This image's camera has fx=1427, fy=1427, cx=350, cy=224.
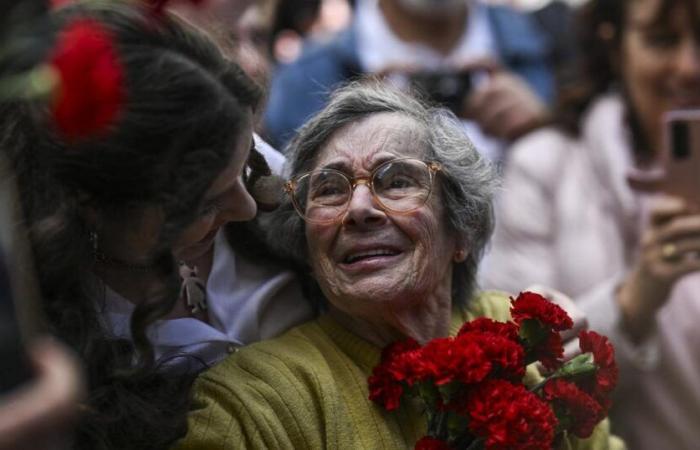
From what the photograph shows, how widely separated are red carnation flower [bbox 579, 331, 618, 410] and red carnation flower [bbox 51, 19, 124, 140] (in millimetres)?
1221

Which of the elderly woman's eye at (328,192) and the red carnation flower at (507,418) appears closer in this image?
the red carnation flower at (507,418)

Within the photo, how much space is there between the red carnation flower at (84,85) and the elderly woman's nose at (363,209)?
0.89 meters

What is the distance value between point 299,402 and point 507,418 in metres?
0.47

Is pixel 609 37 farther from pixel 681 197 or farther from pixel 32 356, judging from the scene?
pixel 32 356

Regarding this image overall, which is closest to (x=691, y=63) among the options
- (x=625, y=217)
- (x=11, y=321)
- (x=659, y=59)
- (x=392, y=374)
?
(x=659, y=59)

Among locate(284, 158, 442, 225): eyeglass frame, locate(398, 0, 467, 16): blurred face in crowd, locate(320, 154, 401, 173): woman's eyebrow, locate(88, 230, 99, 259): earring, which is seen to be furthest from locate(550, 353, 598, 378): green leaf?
locate(398, 0, 467, 16): blurred face in crowd

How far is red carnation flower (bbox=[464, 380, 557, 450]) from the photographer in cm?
267

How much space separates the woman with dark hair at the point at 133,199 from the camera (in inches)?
100

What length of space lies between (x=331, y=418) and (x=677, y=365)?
140 centimetres

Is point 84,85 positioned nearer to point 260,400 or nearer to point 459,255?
point 260,400

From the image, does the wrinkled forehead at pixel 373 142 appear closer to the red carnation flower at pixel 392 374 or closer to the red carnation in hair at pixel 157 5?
the red carnation flower at pixel 392 374

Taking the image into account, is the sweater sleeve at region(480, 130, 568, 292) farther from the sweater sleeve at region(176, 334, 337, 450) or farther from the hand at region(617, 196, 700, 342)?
the sweater sleeve at region(176, 334, 337, 450)

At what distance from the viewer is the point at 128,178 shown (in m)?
2.55

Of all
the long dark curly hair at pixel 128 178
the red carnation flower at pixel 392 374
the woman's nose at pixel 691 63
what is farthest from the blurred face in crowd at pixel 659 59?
the long dark curly hair at pixel 128 178
